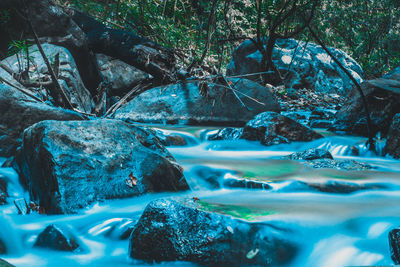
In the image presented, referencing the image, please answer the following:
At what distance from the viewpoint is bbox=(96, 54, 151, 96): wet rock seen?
7.94 m

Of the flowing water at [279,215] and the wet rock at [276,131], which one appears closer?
the flowing water at [279,215]

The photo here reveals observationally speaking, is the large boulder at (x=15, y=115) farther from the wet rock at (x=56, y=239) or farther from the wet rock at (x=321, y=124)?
the wet rock at (x=321, y=124)

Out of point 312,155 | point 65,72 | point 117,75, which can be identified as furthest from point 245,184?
point 117,75

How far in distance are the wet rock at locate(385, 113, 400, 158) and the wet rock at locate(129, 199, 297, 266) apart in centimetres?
316

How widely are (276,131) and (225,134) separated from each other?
0.83m

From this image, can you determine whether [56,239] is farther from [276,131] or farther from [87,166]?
[276,131]

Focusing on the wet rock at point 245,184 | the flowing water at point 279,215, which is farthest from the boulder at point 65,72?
the wet rock at point 245,184

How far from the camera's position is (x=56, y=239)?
7.57 feet

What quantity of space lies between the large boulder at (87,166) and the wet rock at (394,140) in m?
2.99

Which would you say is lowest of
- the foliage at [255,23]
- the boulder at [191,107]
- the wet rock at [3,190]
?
the wet rock at [3,190]

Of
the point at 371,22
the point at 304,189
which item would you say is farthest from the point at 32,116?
the point at 371,22

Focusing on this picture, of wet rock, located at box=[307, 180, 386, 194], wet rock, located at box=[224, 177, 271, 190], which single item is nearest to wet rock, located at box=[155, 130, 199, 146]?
wet rock, located at box=[224, 177, 271, 190]

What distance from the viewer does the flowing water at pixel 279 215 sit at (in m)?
2.21

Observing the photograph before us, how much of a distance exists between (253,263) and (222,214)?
0.35m
